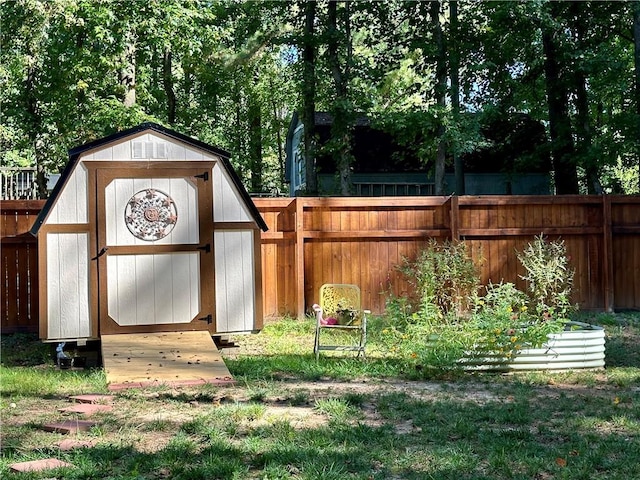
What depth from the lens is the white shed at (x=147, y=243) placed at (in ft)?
27.8

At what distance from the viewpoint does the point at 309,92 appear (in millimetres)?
18953

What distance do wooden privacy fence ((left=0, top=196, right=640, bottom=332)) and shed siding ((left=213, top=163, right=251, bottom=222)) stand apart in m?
1.75

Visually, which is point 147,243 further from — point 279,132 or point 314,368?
point 279,132

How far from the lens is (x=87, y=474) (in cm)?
427

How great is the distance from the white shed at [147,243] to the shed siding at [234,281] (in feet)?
0.04

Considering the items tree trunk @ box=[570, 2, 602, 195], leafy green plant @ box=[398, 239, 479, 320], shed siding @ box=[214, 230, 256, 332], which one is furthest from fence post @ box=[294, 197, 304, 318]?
tree trunk @ box=[570, 2, 602, 195]

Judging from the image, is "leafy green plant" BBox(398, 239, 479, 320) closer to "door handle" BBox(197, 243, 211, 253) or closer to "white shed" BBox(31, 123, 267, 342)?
"white shed" BBox(31, 123, 267, 342)

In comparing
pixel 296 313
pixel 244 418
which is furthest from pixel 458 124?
pixel 244 418

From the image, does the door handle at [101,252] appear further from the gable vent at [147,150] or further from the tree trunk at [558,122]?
the tree trunk at [558,122]

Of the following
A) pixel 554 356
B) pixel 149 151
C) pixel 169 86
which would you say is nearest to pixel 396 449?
pixel 554 356

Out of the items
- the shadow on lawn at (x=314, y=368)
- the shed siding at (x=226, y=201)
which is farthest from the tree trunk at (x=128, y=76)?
the shadow on lawn at (x=314, y=368)

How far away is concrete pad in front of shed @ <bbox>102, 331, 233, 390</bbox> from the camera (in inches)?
274

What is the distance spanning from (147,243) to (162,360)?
1.73m

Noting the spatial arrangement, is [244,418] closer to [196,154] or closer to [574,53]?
[196,154]
